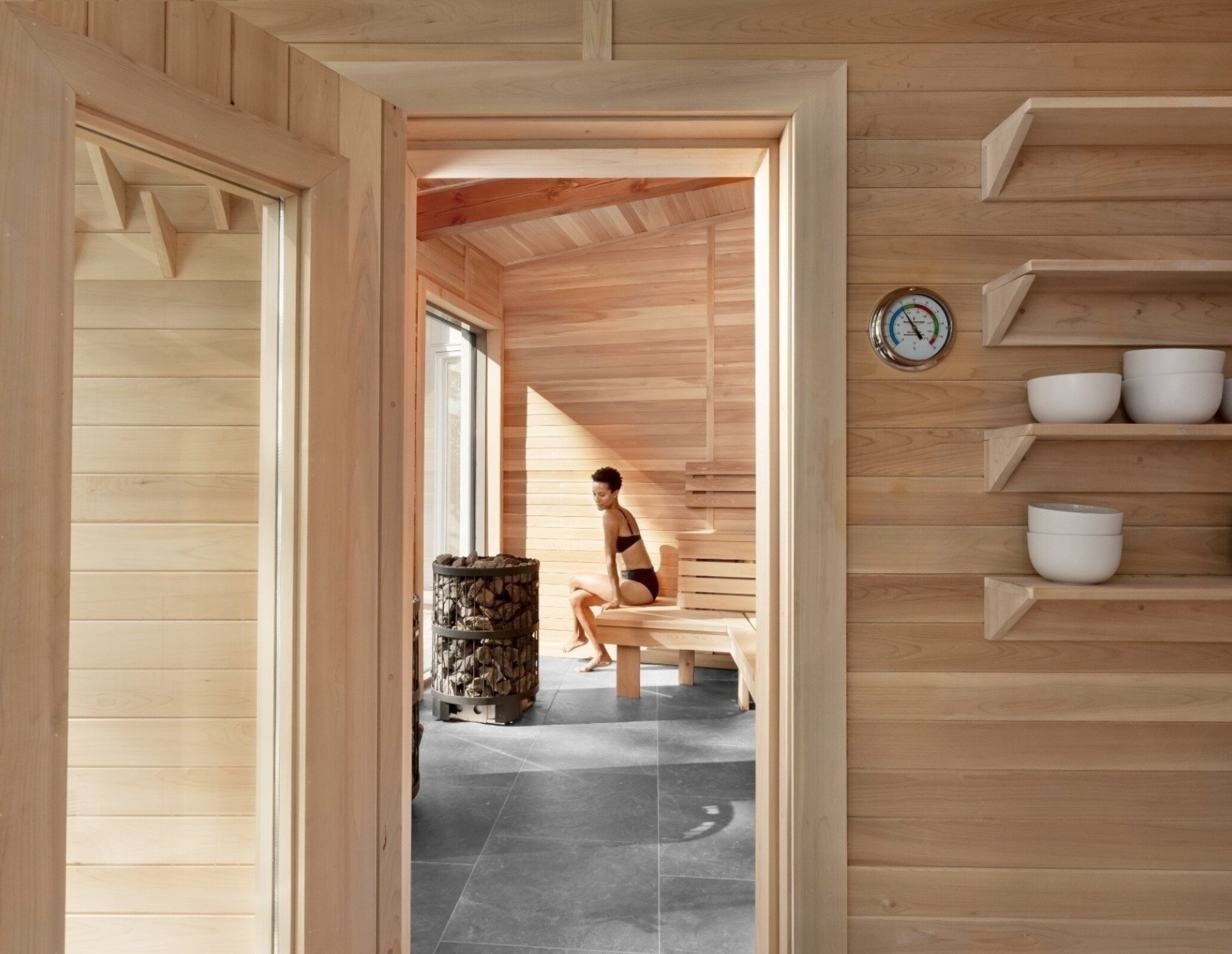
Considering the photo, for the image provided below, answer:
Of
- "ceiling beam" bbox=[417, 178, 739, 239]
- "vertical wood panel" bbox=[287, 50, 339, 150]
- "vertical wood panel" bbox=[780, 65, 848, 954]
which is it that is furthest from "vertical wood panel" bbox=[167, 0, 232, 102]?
"ceiling beam" bbox=[417, 178, 739, 239]

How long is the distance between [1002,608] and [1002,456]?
28 centimetres

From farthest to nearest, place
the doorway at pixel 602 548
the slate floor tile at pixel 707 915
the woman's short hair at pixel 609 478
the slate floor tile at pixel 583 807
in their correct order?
the woman's short hair at pixel 609 478, the slate floor tile at pixel 583 807, the doorway at pixel 602 548, the slate floor tile at pixel 707 915

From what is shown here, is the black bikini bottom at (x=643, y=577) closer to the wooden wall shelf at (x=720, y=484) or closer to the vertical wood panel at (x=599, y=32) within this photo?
the wooden wall shelf at (x=720, y=484)

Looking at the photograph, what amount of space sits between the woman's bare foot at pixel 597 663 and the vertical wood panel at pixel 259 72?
13.2 ft

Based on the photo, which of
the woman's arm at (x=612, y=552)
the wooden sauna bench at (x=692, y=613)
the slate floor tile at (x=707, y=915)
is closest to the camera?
the slate floor tile at (x=707, y=915)

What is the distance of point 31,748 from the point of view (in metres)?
0.98

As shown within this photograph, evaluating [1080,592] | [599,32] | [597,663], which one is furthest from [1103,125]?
[597,663]

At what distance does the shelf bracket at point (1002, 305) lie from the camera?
1.31 meters

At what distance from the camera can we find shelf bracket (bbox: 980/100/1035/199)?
1.30 m

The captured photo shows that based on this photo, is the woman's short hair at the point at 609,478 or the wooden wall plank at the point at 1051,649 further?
the woman's short hair at the point at 609,478

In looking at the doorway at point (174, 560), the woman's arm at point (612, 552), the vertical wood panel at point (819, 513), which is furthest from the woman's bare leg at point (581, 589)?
the doorway at point (174, 560)

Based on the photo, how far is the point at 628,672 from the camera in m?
4.28

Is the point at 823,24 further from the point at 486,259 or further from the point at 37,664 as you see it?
the point at 486,259

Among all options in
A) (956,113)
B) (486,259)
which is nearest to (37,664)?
(956,113)
